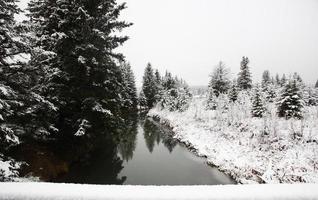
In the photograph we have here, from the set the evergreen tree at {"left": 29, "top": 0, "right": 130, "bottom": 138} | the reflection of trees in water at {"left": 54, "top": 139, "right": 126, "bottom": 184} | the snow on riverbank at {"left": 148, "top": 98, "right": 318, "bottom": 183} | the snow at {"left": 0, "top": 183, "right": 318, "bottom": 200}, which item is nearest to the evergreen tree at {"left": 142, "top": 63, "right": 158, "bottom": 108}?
the snow on riverbank at {"left": 148, "top": 98, "right": 318, "bottom": 183}

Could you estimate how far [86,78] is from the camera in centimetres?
992

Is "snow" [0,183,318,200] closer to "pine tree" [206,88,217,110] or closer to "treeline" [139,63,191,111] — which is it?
"pine tree" [206,88,217,110]

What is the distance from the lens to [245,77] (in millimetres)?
41938

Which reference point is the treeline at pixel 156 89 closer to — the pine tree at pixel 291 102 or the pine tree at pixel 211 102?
the pine tree at pixel 211 102

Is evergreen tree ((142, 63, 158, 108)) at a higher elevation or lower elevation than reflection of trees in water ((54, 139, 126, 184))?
higher

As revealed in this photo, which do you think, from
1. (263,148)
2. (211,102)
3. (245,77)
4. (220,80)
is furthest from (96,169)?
(245,77)

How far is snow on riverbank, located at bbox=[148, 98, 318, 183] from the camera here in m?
8.91

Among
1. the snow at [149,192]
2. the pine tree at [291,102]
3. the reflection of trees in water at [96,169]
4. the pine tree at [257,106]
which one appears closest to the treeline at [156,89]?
the pine tree at [257,106]

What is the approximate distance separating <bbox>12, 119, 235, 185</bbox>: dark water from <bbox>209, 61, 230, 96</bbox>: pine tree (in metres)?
25.7

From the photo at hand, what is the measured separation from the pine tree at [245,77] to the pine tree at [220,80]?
9.42 ft

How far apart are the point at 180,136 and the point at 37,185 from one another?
1848cm

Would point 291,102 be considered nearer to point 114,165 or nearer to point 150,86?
point 114,165

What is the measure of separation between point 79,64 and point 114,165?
6.23 meters

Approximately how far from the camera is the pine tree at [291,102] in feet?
49.5
